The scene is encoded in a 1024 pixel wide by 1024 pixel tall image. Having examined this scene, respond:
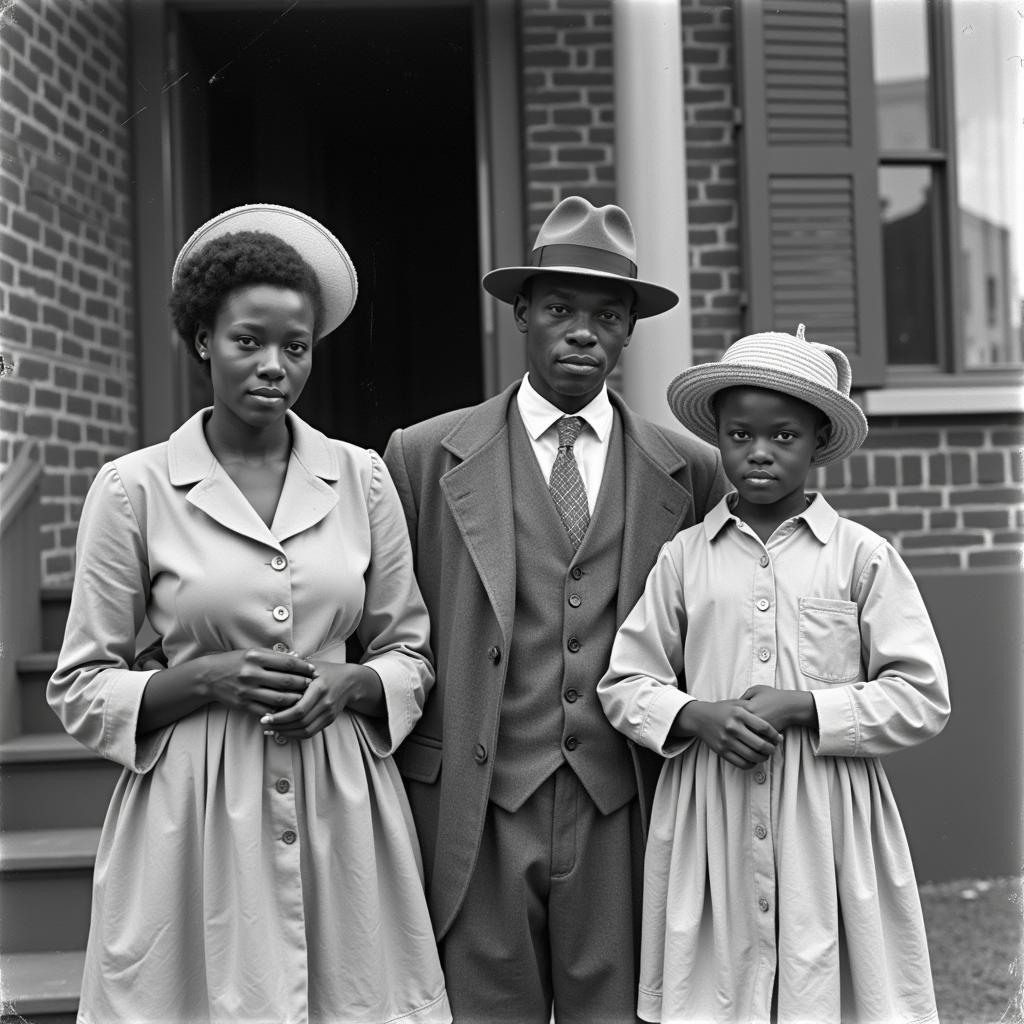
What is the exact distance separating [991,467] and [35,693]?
4119mm

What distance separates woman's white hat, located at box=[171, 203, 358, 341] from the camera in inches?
102

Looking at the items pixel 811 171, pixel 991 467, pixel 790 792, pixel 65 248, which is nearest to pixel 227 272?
pixel 790 792

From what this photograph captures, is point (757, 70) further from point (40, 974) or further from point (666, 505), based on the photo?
point (40, 974)

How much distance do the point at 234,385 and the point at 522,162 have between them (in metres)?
3.59

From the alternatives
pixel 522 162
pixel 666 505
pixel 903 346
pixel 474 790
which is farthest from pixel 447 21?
pixel 474 790

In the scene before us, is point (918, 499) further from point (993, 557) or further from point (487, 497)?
point (487, 497)

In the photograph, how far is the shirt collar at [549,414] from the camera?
2.93m

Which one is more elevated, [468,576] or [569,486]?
[569,486]

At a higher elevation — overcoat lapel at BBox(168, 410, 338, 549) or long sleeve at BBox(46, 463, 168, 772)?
overcoat lapel at BBox(168, 410, 338, 549)

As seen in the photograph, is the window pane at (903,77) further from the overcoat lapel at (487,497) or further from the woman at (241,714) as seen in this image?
the woman at (241,714)

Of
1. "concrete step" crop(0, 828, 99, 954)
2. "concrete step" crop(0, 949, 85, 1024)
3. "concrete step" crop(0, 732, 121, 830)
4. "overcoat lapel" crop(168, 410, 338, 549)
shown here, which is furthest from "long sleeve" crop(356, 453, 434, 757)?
"concrete step" crop(0, 732, 121, 830)

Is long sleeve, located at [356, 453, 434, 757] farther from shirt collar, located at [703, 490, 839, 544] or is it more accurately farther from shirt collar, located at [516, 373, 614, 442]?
shirt collar, located at [703, 490, 839, 544]

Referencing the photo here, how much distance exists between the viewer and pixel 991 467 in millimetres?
5492

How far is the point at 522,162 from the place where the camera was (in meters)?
5.71
